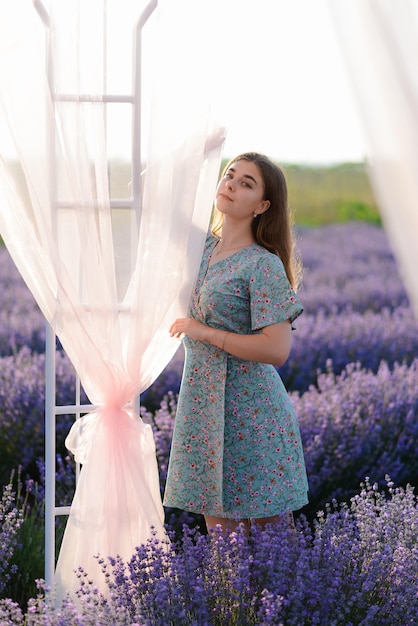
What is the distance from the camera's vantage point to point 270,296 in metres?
2.21

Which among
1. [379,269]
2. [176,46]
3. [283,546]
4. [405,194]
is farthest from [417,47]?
[379,269]

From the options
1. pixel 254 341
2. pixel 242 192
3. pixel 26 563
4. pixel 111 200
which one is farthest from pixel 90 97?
pixel 26 563

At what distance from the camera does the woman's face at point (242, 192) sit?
2.27m

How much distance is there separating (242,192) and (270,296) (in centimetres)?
26

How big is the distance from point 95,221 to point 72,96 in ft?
0.94

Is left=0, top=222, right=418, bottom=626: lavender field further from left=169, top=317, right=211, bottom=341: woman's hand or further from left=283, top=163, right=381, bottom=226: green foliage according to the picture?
left=283, top=163, right=381, bottom=226: green foliage

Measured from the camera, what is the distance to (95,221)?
7.22 feet

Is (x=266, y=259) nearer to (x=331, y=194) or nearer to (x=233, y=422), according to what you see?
(x=233, y=422)

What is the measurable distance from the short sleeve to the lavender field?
1.64ft

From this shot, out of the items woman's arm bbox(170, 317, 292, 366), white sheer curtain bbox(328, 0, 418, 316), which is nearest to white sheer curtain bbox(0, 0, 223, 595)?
woman's arm bbox(170, 317, 292, 366)

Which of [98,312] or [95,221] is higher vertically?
[95,221]

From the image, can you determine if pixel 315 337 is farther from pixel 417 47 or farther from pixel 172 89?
pixel 417 47

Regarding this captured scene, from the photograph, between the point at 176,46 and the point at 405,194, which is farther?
→ the point at 176,46

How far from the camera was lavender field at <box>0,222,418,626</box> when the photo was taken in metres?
1.93
